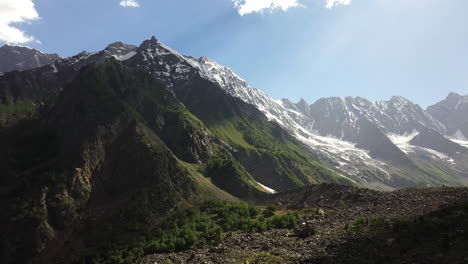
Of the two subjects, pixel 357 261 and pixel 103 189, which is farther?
pixel 103 189

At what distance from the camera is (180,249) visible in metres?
79.1

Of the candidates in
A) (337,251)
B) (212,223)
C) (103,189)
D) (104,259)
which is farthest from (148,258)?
(103,189)

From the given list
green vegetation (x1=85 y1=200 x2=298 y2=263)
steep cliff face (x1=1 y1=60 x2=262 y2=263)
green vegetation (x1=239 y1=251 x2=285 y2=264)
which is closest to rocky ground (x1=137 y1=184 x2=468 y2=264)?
green vegetation (x1=239 y1=251 x2=285 y2=264)

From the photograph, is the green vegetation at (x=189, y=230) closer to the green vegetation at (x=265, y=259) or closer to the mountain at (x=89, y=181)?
the mountain at (x=89, y=181)

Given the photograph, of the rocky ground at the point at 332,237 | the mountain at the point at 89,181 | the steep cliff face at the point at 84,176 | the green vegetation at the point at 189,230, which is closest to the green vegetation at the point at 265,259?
the rocky ground at the point at 332,237

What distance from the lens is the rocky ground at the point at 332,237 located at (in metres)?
49.1

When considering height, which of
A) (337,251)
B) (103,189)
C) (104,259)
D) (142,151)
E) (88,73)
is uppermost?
(88,73)

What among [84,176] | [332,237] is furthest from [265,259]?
[84,176]

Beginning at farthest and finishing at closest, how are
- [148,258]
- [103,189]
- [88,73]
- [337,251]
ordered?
1. [88,73]
2. [103,189]
3. [148,258]
4. [337,251]

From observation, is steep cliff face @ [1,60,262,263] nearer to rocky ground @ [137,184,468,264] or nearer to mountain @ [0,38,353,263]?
mountain @ [0,38,353,263]

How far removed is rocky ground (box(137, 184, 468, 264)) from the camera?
49.1 metres

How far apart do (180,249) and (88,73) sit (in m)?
148

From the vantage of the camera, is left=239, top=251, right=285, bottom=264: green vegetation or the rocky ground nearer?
the rocky ground

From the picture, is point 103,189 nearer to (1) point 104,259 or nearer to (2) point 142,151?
(2) point 142,151
